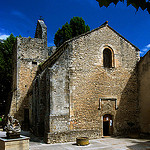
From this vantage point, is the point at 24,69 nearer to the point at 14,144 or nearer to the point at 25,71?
the point at 25,71

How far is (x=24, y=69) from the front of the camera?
20500mm

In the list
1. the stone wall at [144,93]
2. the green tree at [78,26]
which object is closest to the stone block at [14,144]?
the stone wall at [144,93]

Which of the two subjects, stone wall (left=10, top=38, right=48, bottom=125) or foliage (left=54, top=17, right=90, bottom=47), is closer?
stone wall (left=10, top=38, right=48, bottom=125)

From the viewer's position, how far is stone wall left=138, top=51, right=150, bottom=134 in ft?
49.9

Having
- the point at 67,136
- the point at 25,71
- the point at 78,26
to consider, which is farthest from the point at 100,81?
the point at 78,26

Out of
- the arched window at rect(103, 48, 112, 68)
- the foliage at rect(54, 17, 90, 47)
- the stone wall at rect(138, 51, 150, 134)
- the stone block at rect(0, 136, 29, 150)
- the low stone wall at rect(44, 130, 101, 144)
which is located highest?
the foliage at rect(54, 17, 90, 47)

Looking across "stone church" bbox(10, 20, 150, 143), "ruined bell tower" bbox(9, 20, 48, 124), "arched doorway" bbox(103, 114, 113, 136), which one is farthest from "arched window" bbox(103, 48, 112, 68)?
"ruined bell tower" bbox(9, 20, 48, 124)

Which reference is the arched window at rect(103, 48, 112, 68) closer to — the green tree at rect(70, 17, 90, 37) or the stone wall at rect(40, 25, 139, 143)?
the stone wall at rect(40, 25, 139, 143)

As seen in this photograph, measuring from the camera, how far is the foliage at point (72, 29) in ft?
Answer: 107

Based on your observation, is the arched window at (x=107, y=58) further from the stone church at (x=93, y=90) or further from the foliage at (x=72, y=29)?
the foliage at (x=72, y=29)

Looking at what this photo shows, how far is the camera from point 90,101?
14.3m

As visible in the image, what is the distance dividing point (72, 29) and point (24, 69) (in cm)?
1572

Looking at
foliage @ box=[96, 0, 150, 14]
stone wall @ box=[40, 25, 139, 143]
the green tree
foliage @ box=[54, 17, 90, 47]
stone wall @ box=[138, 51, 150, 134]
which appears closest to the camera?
foliage @ box=[96, 0, 150, 14]

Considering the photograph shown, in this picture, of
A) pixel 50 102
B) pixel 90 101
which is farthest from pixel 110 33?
pixel 50 102
